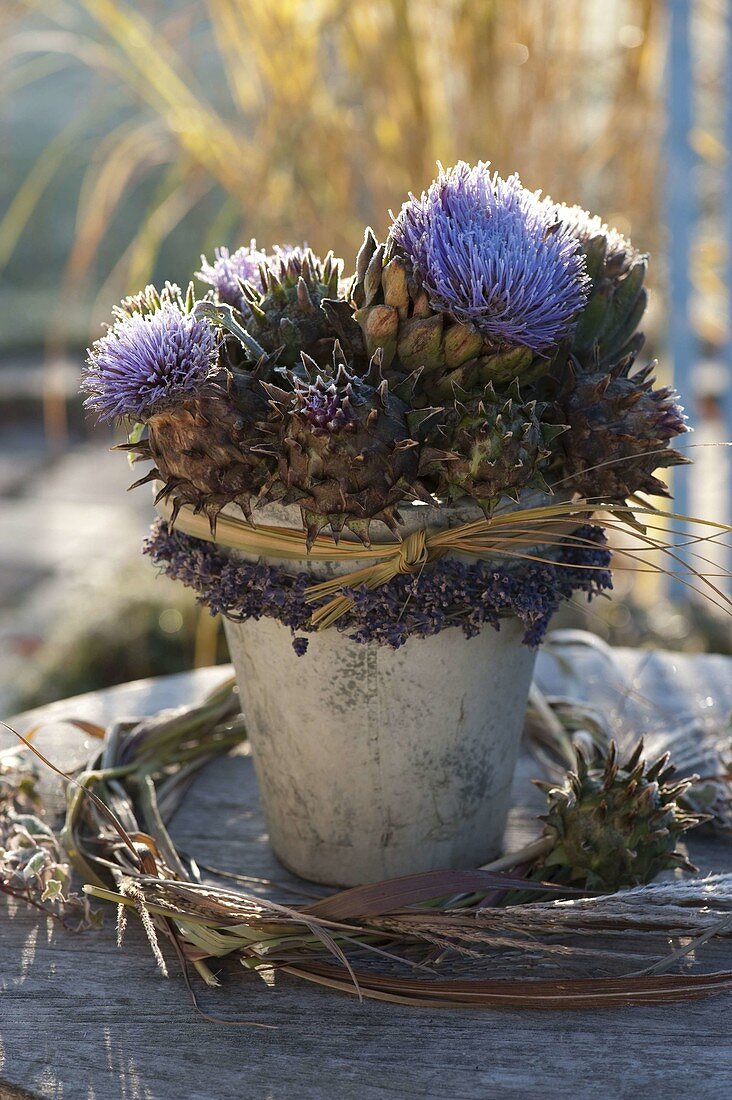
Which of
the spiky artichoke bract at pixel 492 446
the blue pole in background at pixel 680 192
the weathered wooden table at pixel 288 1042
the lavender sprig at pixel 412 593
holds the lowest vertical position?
the weathered wooden table at pixel 288 1042

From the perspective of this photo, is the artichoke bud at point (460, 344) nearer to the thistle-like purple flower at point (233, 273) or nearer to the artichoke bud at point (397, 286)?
the artichoke bud at point (397, 286)

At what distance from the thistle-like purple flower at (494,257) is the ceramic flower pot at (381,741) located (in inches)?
6.4

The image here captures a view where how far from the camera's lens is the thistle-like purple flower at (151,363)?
0.58m

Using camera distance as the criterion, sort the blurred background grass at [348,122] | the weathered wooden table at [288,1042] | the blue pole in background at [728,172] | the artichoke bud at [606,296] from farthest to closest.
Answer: the blue pole in background at [728,172], the blurred background grass at [348,122], the artichoke bud at [606,296], the weathered wooden table at [288,1042]

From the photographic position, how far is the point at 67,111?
26.8 feet

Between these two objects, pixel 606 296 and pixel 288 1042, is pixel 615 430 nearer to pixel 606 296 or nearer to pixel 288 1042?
pixel 606 296

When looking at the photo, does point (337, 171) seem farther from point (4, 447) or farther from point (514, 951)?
point (4, 447)

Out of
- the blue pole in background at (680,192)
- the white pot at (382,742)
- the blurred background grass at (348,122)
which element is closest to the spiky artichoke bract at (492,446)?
the white pot at (382,742)

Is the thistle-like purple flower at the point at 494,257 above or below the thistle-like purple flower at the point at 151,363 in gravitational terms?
above

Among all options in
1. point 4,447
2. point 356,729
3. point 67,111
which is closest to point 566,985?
point 356,729

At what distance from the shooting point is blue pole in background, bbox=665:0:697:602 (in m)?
1.82

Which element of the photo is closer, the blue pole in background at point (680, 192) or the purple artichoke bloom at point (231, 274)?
the purple artichoke bloom at point (231, 274)

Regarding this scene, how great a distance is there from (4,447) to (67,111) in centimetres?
448

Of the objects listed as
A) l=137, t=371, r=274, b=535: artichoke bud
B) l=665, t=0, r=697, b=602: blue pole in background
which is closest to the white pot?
l=137, t=371, r=274, b=535: artichoke bud
